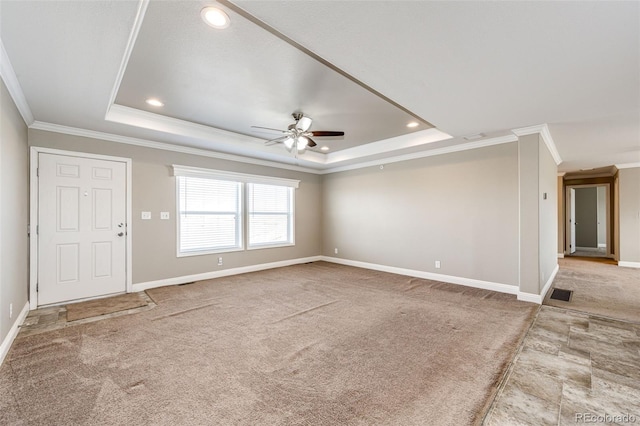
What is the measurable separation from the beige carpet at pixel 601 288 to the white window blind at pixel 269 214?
16.5 feet

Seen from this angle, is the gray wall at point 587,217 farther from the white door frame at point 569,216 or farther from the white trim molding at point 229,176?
the white trim molding at point 229,176

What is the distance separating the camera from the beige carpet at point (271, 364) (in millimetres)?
1745

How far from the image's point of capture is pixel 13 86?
257cm

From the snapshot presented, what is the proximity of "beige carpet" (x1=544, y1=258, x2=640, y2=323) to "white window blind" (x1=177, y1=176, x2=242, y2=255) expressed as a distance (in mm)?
5447

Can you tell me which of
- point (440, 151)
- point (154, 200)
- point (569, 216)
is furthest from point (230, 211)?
point (569, 216)

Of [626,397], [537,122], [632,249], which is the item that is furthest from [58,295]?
[632,249]

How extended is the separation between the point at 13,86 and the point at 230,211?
11.4 feet

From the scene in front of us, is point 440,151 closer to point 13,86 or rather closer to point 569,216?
point 13,86

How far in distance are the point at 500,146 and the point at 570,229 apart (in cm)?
656

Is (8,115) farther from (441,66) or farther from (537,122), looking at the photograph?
(537,122)

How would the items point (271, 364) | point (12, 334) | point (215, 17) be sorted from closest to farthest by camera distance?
point (215, 17) → point (271, 364) → point (12, 334)

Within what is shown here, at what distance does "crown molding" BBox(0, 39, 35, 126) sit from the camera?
85.4 inches

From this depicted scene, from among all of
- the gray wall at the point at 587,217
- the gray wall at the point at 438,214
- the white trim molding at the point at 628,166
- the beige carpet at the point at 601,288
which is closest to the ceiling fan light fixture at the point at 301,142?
the gray wall at the point at 438,214

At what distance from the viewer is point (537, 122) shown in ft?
12.0
